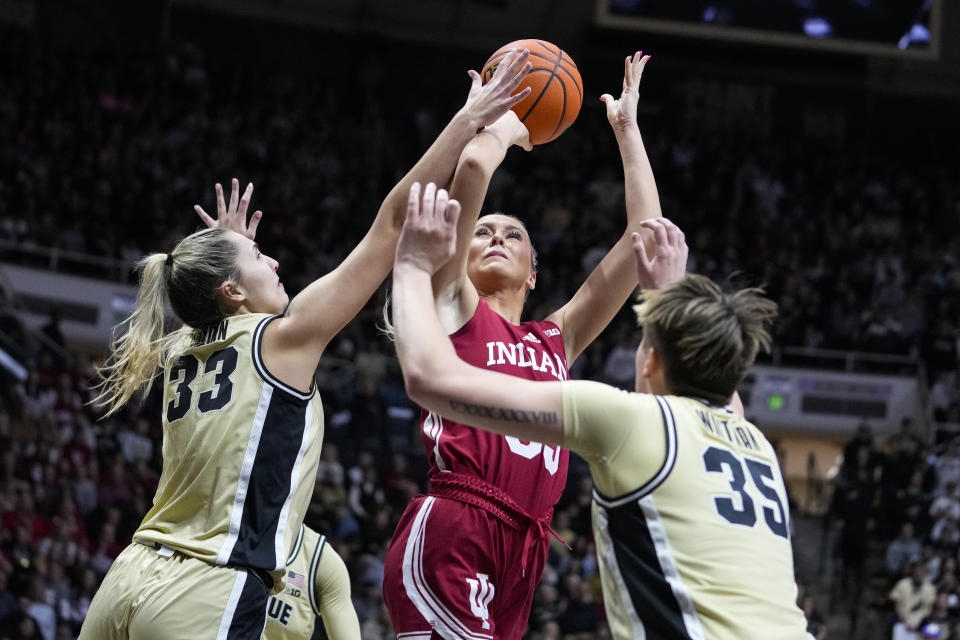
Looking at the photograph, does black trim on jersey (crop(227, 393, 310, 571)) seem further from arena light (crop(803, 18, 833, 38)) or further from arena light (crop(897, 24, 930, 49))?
arena light (crop(897, 24, 930, 49))

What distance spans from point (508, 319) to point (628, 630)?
6.18 feet

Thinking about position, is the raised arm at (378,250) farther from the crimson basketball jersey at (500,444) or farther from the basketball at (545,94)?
the basketball at (545,94)

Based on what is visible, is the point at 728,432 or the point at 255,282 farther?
the point at 255,282

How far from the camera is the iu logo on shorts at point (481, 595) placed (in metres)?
3.70

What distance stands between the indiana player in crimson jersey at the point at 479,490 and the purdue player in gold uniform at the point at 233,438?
33 cm

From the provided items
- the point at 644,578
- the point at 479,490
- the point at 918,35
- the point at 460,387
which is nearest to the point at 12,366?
the point at 479,490

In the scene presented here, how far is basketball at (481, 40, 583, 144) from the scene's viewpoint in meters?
4.26

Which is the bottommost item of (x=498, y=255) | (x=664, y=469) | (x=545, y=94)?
(x=664, y=469)

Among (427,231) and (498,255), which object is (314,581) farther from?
(427,231)

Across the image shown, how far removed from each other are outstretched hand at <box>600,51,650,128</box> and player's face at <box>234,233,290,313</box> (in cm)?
146

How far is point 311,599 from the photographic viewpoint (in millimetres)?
5113

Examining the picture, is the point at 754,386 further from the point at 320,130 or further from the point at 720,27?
the point at 320,130

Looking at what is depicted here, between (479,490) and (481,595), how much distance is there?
0.34 meters

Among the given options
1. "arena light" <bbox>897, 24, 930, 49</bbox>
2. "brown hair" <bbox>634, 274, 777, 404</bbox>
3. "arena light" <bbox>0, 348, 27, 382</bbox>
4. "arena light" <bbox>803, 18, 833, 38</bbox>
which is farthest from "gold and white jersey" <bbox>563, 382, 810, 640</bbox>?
"arena light" <bbox>897, 24, 930, 49</bbox>
